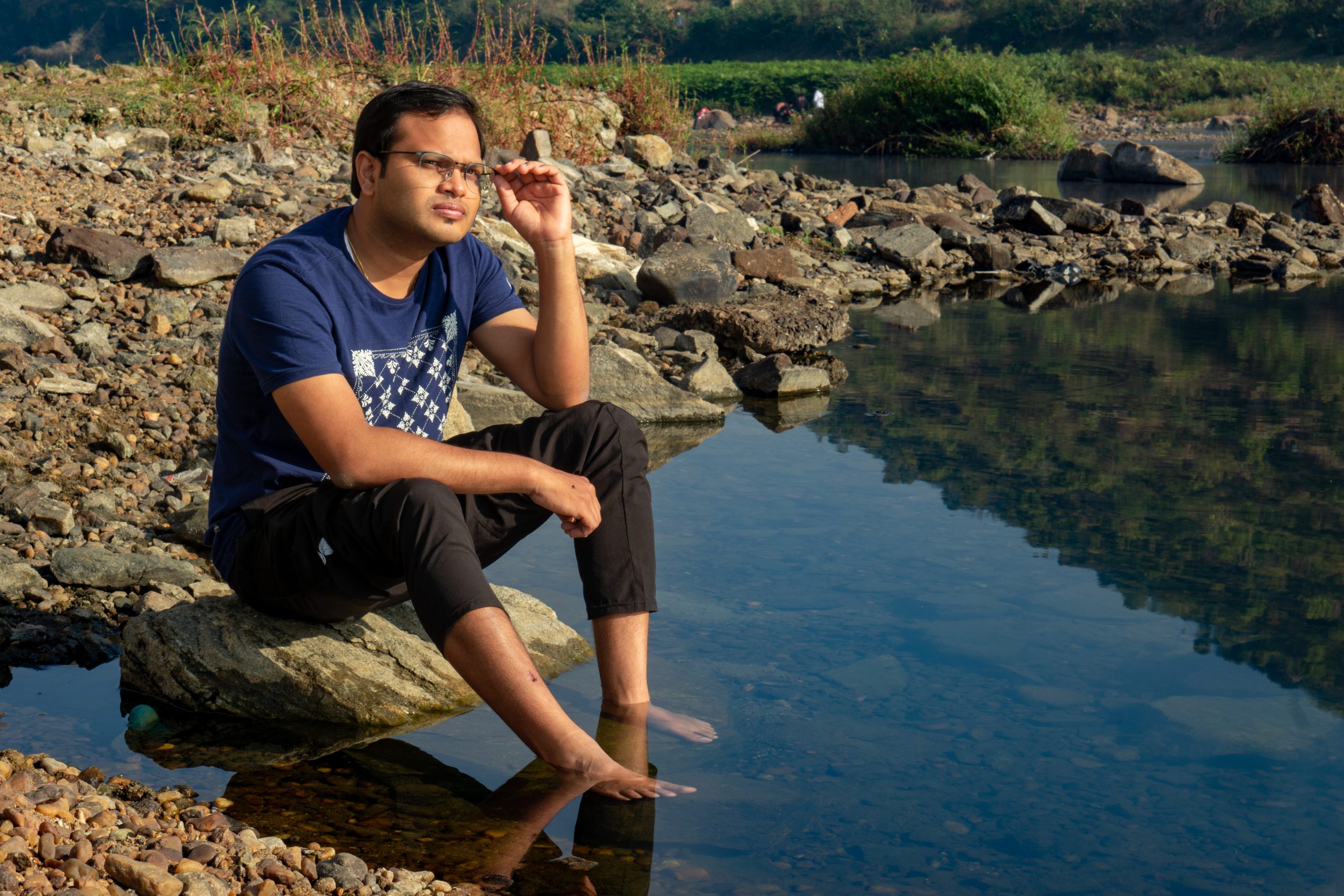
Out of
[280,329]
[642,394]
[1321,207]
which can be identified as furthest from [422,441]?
[1321,207]

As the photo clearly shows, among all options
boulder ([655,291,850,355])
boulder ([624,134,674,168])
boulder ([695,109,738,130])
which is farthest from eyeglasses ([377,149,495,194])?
boulder ([695,109,738,130])

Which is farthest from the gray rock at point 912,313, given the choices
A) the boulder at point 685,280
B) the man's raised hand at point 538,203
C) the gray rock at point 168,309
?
the man's raised hand at point 538,203

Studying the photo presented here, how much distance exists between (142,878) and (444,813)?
64 cm

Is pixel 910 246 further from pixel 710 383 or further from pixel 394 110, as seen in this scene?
pixel 394 110

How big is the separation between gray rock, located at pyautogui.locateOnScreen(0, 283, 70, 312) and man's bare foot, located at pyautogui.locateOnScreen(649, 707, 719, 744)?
3807mm

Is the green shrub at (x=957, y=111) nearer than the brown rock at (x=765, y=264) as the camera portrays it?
No

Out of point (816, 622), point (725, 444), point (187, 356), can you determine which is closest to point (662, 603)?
point (816, 622)

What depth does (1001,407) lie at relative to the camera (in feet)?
18.7

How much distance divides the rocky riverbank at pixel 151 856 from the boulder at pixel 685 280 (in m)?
5.46

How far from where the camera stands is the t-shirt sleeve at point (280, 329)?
241 cm

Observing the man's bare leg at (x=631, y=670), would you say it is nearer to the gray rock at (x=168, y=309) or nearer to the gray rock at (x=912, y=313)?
the gray rock at (x=168, y=309)

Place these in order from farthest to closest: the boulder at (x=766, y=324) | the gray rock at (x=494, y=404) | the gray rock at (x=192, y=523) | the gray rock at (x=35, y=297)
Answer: the boulder at (x=766, y=324) < the gray rock at (x=35, y=297) < the gray rock at (x=494, y=404) < the gray rock at (x=192, y=523)

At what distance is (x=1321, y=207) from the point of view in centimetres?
1266

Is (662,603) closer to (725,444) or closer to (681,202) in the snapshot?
(725,444)
